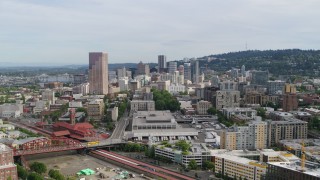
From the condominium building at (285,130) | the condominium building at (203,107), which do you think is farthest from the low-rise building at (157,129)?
the condominium building at (203,107)

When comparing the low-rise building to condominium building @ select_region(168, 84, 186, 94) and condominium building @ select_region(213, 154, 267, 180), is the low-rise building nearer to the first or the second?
condominium building @ select_region(213, 154, 267, 180)

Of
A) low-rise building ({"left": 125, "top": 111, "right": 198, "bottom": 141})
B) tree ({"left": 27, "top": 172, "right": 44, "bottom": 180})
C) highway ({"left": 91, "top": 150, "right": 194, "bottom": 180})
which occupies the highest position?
low-rise building ({"left": 125, "top": 111, "right": 198, "bottom": 141})

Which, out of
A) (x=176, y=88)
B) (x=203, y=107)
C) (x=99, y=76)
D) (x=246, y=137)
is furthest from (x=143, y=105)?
(x=246, y=137)

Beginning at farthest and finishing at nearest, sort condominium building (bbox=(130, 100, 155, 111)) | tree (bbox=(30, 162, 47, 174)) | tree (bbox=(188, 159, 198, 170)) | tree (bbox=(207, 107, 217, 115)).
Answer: condominium building (bbox=(130, 100, 155, 111)) → tree (bbox=(207, 107, 217, 115)) → tree (bbox=(188, 159, 198, 170)) → tree (bbox=(30, 162, 47, 174))

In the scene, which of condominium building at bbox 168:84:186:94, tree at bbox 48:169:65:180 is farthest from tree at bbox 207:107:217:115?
tree at bbox 48:169:65:180

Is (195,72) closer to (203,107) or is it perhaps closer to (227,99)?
(227,99)

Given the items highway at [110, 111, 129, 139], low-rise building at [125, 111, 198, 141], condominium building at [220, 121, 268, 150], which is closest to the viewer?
condominium building at [220, 121, 268, 150]

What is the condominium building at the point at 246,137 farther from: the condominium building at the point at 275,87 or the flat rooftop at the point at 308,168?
the condominium building at the point at 275,87
